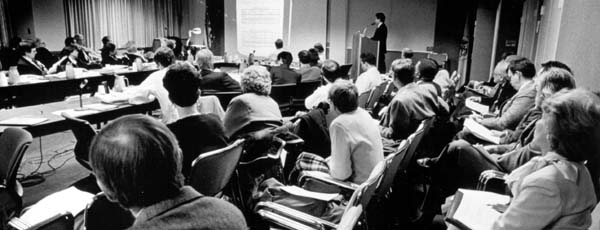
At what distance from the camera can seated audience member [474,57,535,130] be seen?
3662mm

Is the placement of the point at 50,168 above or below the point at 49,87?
below

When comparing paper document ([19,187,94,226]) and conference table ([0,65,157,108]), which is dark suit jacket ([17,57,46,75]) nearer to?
conference table ([0,65,157,108])

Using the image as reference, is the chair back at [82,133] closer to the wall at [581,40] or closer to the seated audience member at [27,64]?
the wall at [581,40]

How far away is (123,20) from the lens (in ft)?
38.9

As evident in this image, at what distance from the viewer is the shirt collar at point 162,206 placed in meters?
1.11

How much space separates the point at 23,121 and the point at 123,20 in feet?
31.0

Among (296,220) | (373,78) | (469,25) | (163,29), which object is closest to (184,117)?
(296,220)

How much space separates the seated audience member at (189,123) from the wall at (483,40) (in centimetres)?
842

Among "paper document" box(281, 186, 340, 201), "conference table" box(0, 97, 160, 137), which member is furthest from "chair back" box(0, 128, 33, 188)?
"paper document" box(281, 186, 340, 201)

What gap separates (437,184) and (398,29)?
7.57 m

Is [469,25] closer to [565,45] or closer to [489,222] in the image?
[565,45]

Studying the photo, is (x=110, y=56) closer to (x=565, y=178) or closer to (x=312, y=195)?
(x=312, y=195)

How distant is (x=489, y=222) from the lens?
1.74m

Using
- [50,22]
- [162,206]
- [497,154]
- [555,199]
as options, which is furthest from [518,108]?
[50,22]
